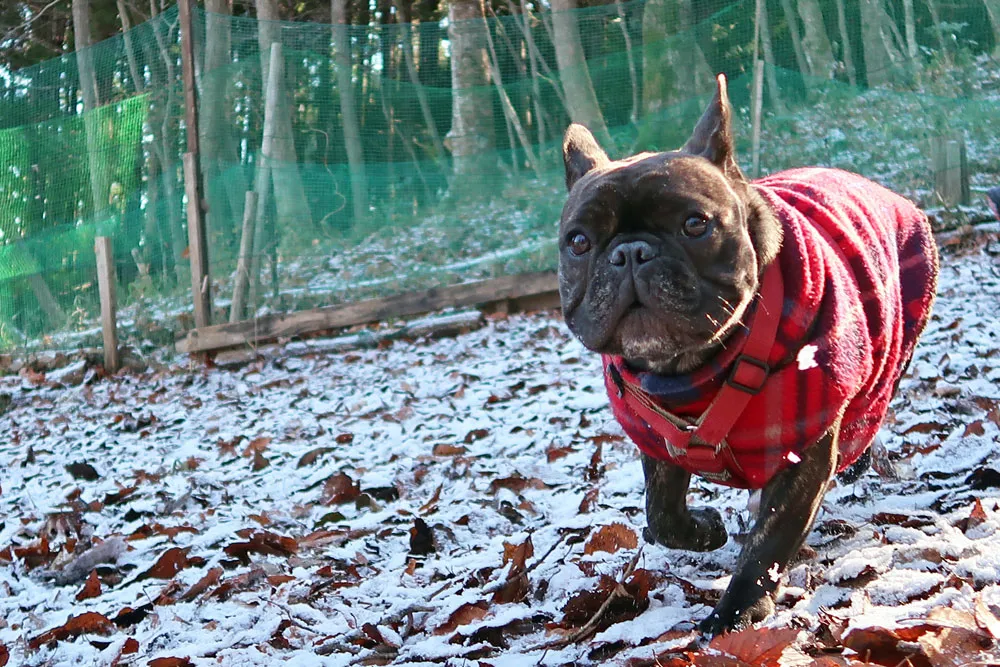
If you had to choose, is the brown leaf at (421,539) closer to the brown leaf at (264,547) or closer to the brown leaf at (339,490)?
the brown leaf at (264,547)

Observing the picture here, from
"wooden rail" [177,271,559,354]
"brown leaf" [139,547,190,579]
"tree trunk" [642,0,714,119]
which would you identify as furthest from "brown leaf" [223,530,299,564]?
"tree trunk" [642,0,714,119]

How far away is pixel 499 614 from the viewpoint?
2.54 metres

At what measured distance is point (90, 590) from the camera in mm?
3166

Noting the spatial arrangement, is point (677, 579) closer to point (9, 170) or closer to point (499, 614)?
point (499, 614)

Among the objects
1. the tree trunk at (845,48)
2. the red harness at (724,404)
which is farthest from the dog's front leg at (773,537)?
the tree trunk at (845,48)

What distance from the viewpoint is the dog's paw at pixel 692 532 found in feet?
8.71

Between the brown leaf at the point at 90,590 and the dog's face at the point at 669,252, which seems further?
the brown leaf at the point at 90,590

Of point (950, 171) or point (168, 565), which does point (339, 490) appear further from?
point (950, 171)

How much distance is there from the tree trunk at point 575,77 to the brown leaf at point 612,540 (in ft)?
18.7

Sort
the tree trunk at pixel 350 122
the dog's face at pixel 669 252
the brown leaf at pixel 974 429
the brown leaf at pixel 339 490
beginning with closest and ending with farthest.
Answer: the dog's face at pixel 669 252 → the brown leaf at pixel 974 429 → the brown leaf at pixel 339 490 → the tree trunk at pixel 350 122

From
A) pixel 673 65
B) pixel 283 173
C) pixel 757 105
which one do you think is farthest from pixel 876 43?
pixel 283 173

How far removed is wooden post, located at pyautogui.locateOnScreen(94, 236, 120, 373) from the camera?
839 centimetres

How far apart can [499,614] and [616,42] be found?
6757 millimetres

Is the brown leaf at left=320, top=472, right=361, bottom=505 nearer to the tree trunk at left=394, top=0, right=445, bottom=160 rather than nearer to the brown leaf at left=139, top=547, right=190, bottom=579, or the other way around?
the brown leaf at left=139, top=547, right=190, bottom=579
